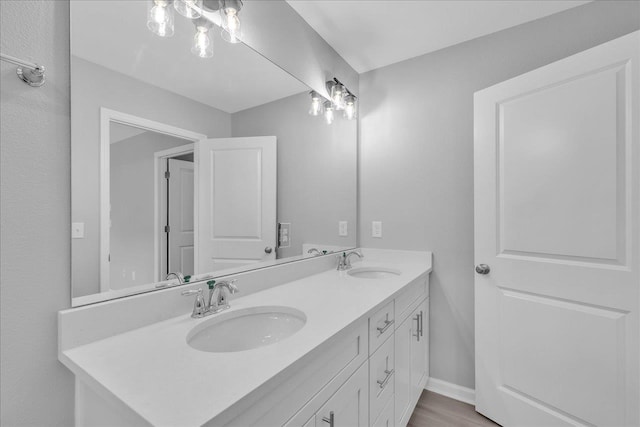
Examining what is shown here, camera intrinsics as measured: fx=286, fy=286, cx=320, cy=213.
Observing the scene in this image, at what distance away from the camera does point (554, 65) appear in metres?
1.45

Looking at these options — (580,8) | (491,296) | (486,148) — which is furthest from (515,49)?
(491,296)

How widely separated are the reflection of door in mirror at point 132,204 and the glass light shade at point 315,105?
100 centimetres

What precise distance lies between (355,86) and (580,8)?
1364 millimetres

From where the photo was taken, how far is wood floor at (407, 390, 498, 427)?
1.66 metres

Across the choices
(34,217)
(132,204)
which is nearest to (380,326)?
(132,204)

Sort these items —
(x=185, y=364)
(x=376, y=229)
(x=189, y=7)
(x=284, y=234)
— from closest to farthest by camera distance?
(x=185, y=364) → (x=189, y=7) → (x=284, y=234) → (x=376, y=229)

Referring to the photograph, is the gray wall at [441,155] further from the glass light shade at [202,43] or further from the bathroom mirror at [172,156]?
the glass light shade at [202,43]

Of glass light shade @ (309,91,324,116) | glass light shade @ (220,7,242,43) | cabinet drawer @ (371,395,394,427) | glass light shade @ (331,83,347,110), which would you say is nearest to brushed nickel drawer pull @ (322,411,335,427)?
cabinet drawer @ (371,395,394,427)

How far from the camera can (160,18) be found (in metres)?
1.00

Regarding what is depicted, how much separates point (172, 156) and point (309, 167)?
0.89 m

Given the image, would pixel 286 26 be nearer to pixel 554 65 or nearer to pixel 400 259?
pixel 554 65

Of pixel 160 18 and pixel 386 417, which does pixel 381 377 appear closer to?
pixel 386 417

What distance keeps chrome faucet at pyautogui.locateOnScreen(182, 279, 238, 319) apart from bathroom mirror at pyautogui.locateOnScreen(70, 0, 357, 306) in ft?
0.44

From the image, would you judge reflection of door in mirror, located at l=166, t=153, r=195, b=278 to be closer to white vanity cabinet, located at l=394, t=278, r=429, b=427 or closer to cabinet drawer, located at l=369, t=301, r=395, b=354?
cabinet drawer, located at l=369, t=301, r=395, b=354
